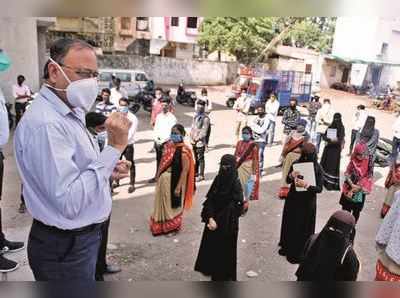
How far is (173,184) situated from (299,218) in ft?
5.23

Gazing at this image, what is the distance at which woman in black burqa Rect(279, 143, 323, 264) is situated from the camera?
15.3 ft

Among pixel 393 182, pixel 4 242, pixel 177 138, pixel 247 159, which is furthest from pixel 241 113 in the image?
pixel 4 242

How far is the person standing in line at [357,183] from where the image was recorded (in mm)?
4957

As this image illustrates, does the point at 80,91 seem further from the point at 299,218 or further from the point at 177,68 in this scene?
the point at 177,68

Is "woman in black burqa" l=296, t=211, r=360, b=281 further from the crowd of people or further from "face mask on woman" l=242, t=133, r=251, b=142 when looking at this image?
"face mask on woman" l=242, t=133, r=251, b=142

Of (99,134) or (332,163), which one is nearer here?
(99,134)

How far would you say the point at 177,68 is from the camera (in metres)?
25.5

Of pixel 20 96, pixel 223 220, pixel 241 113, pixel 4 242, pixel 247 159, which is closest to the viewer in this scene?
pixel 223 220

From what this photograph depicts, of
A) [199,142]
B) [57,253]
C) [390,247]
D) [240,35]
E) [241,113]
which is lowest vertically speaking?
[199,142]

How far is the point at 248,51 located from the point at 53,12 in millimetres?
26410

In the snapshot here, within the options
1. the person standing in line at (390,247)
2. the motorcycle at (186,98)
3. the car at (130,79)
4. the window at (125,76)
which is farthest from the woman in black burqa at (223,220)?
the motorcycle at (186,98)

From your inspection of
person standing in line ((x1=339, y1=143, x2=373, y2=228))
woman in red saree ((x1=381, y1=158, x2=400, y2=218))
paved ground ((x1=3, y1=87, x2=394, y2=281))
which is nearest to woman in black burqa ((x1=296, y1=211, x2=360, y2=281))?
paved ground ((x1=3, y1=87, x2=394, y2=281))

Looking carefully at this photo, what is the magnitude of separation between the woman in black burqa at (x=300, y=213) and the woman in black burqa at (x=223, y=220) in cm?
95

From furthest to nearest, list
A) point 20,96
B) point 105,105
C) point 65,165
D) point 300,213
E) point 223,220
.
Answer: point 20,96
point 105,105
point 300,213
point 223,220
point 65,165
